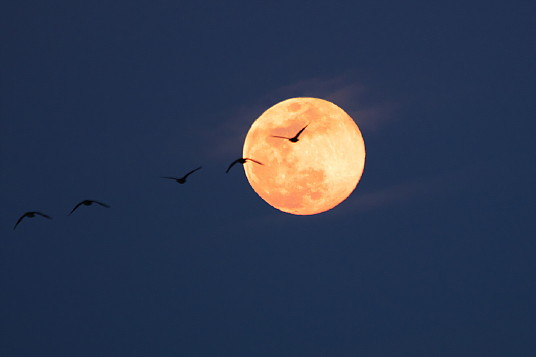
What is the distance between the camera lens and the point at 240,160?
47219 mm

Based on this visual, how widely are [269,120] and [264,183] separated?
13.6 feet

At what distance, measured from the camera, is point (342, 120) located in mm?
53875

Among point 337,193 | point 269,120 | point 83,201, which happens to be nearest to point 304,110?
point 269,120

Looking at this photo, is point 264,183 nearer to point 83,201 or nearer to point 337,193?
point 337,193

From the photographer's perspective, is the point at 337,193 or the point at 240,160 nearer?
the point at 240,160

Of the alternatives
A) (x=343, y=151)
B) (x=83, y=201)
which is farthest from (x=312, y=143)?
(x=83, y=201)

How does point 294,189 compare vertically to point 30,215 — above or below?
above

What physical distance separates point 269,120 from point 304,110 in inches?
93.2

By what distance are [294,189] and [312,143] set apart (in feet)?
10.4

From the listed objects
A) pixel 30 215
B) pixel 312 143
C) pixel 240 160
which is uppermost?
pixel 312 143

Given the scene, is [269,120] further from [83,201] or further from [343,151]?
[83,201]

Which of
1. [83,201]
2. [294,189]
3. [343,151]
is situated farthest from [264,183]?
[83,201]

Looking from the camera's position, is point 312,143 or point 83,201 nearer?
point 83,201

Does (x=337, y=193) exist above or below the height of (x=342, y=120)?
below
